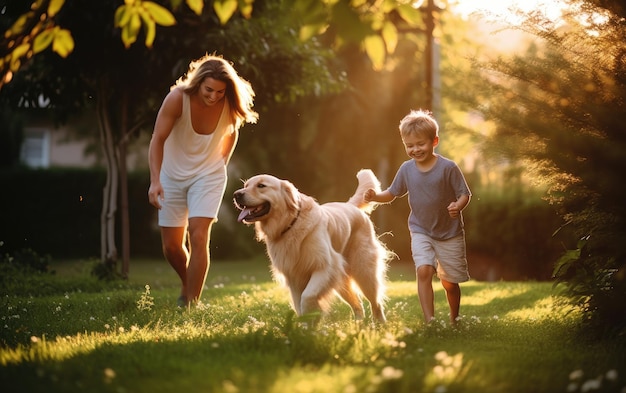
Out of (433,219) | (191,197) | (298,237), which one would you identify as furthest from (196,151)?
(433,219)

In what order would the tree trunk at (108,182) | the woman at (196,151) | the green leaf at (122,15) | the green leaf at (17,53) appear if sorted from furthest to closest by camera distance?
the tree trunk at (108,182), the woman at (196,151), the green leaf at (17,53), the green leaf at (122,15)

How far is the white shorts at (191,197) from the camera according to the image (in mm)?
6969

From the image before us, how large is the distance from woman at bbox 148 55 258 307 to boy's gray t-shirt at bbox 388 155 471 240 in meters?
1.74

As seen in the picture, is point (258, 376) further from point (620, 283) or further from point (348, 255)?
point (348, 255)

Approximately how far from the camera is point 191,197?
702 centimetres

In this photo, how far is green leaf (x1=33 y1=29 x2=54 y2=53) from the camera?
4.33 metres

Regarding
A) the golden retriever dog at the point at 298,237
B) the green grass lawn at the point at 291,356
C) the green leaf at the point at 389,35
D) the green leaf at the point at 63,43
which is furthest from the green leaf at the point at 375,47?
the golden retriever dog at the point at 298,237

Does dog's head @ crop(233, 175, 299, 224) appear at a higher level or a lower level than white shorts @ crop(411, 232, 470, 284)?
higher

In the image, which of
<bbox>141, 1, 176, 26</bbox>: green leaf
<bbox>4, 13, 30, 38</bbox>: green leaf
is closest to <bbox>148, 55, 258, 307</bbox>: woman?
<bbox>4, 13, 30, 38</bbox>: green leaf

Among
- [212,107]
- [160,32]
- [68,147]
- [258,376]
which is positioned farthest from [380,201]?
[68,147]

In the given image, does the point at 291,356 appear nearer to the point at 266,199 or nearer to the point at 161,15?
the point at 161,15

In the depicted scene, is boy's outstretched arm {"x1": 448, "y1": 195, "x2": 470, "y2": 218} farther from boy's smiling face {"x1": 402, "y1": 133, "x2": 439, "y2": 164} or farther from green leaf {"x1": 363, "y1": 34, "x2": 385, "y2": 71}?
green leaf {"x1": 363, "y1": 34, "x2": 385, "y2": 71}

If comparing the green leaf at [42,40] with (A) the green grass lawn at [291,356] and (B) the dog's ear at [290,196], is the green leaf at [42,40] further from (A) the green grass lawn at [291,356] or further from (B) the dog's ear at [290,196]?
(B) the dog's ear at [290,196]

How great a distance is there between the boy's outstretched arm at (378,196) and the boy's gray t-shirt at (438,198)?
1.04 ft
